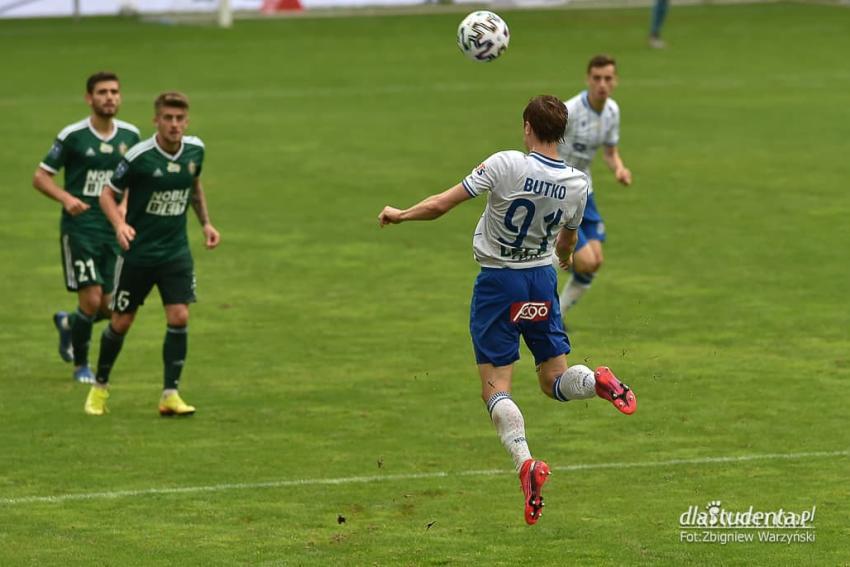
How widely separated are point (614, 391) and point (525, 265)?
0.98 metres

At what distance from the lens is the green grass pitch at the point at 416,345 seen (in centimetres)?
1173

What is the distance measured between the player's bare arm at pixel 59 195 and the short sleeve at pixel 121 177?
2.94 ft

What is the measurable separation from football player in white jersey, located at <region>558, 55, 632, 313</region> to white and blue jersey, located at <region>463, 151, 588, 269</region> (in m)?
6.05

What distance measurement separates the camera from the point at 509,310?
1128cm

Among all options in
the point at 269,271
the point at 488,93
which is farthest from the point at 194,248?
the point at 488,93

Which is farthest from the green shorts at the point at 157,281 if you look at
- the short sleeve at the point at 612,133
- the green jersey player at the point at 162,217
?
the short sleeve at the point at 612,133

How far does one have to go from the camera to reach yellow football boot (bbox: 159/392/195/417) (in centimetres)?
1476

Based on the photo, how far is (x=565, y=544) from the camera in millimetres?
11203

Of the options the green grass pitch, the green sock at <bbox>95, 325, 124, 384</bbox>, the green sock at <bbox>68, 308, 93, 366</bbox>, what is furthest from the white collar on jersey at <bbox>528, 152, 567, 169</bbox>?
the green sock at <bbox>68, 308, 93, 366</bbox>

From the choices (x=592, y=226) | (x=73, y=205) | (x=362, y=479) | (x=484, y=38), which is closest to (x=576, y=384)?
(x=362, y=479)

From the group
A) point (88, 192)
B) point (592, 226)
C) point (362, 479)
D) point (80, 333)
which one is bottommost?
point (80, 333)

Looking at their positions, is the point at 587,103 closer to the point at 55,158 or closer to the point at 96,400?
the point at 55,158

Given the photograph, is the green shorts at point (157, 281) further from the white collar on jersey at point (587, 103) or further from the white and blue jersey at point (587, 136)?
the white collar on jersey at point (587, 103)

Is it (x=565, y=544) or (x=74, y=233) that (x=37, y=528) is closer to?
(x=565, y=544)
